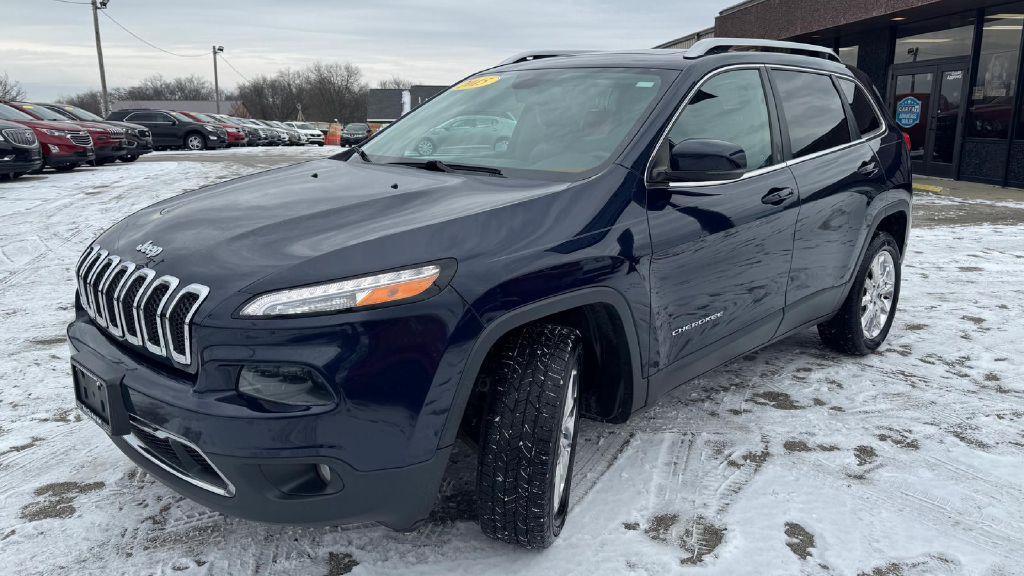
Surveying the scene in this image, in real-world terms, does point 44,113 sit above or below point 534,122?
above

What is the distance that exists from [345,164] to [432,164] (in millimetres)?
519

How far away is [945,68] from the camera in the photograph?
582 inches

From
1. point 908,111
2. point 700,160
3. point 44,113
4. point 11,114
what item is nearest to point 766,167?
point 700,160

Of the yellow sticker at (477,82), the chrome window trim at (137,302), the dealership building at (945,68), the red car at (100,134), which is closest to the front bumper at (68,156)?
the red car at (100,134)

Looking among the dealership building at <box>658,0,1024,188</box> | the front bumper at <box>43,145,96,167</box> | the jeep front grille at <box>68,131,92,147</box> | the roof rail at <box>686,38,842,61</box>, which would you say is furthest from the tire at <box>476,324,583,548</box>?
the jeep front grille at <box>68,131,92,147</box>

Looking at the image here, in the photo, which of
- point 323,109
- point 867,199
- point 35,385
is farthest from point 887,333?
point 323,109

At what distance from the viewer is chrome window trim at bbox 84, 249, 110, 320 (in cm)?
248

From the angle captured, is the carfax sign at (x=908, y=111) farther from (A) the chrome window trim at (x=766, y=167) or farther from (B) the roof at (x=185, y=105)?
(B) the roof at (x=185, y=105)

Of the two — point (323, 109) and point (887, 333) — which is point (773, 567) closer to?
point (887, 333)

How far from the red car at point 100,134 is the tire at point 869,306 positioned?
16.1 metres

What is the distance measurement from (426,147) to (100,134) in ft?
53.2

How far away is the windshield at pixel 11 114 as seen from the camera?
14.5m

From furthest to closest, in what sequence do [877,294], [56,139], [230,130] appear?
[230,130] → [56,139] → [877,294]

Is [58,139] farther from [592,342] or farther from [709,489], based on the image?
[709,489]
